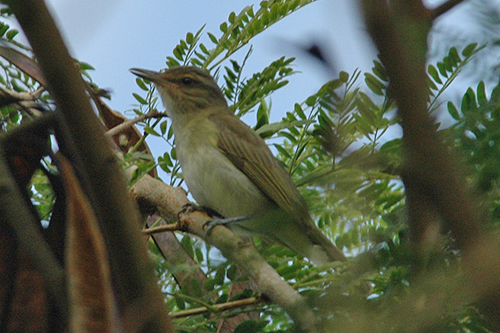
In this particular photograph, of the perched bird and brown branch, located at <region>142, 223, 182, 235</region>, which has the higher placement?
the perched bird

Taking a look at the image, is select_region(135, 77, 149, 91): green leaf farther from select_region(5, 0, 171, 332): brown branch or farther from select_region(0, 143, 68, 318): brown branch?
select_region(5, 0, 171, 332): brown branch

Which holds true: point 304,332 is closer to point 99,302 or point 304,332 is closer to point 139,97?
point 99,302

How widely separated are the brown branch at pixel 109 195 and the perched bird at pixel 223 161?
9.03ft

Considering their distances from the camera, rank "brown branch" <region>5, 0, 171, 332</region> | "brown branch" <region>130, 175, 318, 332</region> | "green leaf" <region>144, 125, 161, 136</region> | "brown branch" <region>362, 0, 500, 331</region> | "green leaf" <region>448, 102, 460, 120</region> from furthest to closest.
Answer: "green leaf" <region>144, 125, 161, 136</region> → "brown branch" <region>130, 175, 318, 332</region> → "green leaf" <region>448, 102, 460, 120</region> → "brown branch" <region>5, 0, 171, 332</region> → "brown branch" <region>362, 0, 500, 331</region>

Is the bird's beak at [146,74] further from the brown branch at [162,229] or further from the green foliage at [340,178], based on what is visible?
the brown branch at [162,229]

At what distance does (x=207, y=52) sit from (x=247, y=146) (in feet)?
3.95

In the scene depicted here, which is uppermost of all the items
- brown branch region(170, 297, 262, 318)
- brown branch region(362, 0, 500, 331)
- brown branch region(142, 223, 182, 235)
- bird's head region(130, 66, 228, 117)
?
bird's head region(130, 66, 228, 117)

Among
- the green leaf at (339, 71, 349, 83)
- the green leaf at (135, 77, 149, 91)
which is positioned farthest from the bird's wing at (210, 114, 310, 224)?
the green leaf at (339, 71, 349, 83)

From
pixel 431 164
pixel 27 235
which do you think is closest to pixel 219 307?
pixel 27 235

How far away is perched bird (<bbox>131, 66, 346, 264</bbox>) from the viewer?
4.47 metres

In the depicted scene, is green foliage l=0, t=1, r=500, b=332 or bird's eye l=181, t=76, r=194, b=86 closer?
green foliage l=0, t=1, r=500, b=332

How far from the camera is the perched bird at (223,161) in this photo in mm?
4473

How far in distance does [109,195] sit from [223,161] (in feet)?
12.2

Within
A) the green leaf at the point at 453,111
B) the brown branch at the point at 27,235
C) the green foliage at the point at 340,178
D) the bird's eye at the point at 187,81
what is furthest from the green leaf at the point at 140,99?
the green leaf at the point at 453,111
